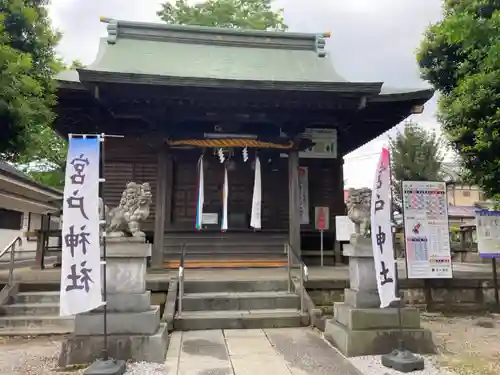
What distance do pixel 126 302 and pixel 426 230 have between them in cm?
529

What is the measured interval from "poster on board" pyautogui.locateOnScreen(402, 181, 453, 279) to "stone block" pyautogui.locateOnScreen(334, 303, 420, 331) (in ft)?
6.45

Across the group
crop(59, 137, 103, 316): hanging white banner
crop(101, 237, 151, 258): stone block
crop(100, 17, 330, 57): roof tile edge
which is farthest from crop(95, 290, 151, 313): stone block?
crop(100, 17, 330, 57): roof tile edge

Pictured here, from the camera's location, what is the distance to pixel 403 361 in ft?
15.3

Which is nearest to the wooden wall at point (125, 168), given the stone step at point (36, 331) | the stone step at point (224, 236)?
the stone step at point (224, 236)

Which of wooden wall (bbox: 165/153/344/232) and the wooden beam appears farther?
wooden wall (bbox: 165/153/344/232)

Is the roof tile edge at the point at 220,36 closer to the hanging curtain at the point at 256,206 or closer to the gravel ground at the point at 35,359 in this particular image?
the hanging curtain at the point at 256,206

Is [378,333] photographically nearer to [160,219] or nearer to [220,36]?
[160,219]

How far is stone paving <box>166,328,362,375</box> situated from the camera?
4.65 metres

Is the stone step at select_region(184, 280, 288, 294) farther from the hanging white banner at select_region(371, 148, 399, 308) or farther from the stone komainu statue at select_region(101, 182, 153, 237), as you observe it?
the hanging white banner at select_region(371, 148, 399, 308)

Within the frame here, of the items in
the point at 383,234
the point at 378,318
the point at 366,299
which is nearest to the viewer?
the point at 383,234

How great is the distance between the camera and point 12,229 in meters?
20.1

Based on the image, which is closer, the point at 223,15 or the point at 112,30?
the point at 112,30

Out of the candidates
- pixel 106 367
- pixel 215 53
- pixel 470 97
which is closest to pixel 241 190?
pixel 215 53

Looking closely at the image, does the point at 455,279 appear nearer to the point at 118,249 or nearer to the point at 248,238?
the point at 248,238
